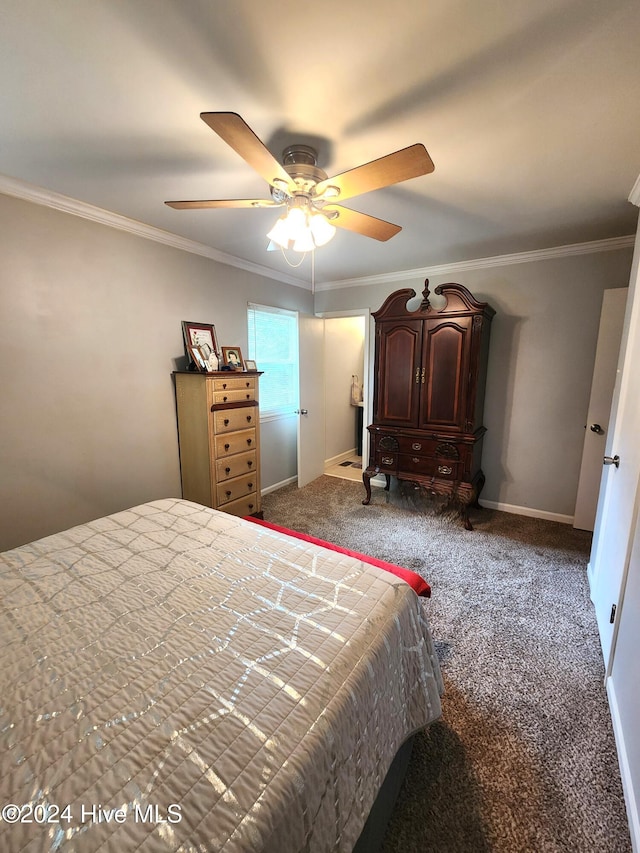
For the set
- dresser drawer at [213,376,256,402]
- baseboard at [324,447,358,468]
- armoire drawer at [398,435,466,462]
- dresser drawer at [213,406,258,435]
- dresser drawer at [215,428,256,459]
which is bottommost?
baseboard at [324,447,358,468]

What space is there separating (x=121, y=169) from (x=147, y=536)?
186cm

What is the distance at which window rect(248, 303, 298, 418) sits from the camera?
3.63m

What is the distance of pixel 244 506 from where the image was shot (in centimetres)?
303

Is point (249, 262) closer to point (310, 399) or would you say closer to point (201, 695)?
A: point (310, 399)

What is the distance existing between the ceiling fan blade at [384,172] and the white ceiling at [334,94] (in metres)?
0.26

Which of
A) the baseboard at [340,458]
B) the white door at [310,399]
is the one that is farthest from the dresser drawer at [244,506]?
the baseboard at [340,458]

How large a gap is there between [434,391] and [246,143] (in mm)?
2393

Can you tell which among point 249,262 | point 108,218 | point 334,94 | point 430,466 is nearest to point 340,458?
point 430,466

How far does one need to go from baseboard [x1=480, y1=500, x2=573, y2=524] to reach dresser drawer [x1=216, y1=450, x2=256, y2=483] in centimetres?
235

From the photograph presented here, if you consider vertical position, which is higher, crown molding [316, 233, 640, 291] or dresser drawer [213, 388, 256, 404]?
crown molding [316, 233, 640, 291]

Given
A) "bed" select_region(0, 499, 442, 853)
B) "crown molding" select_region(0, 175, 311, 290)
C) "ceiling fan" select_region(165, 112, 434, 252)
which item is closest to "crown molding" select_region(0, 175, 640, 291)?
"crown molding" select_region(0, 175, 311, 290)

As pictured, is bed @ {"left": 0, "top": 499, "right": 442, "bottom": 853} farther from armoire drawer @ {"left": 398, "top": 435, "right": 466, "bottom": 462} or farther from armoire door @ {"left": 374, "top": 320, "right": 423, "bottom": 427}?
armoire door @ {"left": 374, "top": 320, "right": 423, "bottom": 427}

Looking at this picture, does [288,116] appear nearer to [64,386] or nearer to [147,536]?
[147,536]

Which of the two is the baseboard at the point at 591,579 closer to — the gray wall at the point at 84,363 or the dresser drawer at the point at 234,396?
the dresser drawer at the point at 234,396
